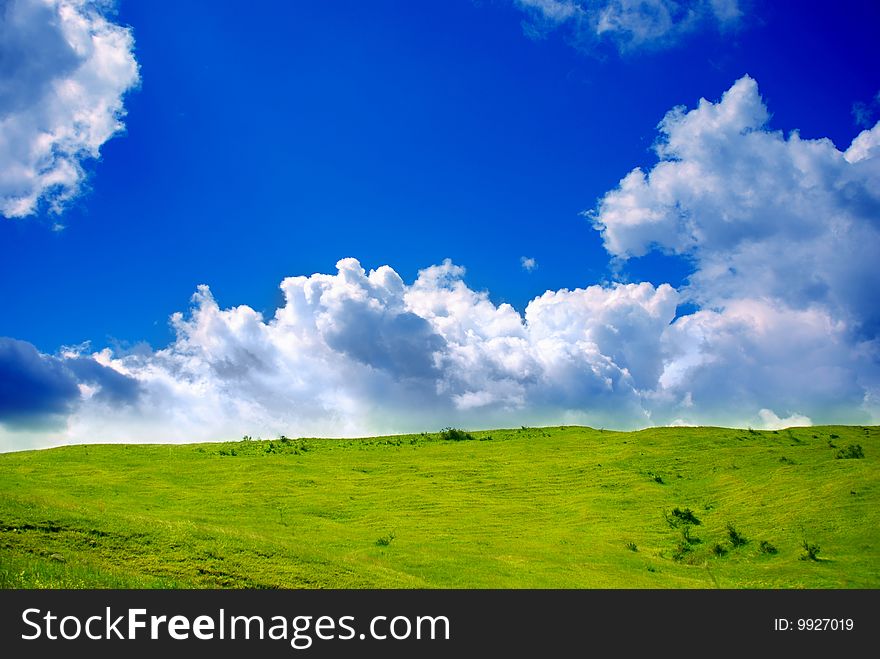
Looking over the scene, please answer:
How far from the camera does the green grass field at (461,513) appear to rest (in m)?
23.0

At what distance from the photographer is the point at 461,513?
41656 millimetres

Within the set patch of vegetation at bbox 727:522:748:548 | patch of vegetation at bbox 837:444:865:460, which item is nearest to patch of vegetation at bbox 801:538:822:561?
patch of vegetation at bbox 727:522:748:548

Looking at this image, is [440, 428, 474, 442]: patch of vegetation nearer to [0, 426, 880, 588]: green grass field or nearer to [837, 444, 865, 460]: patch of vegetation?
[0, 426, 880, 588]: green grass field

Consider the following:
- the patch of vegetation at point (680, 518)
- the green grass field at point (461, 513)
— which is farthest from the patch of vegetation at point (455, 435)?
the patch of vegetation at point (680, 518)

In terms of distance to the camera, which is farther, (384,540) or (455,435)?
(455,435)

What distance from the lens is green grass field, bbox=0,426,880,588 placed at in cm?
2297

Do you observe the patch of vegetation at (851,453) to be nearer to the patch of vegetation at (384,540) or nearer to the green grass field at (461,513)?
the green grass field at (461,513)

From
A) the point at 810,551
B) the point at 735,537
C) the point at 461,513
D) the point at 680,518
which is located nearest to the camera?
the point at 810,551

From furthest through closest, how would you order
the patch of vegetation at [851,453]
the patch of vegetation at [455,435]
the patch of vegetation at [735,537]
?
the patch of vegetation at [455,435] → the patch of vegetation at [851,453] → the patch of vegetation at [735,537]

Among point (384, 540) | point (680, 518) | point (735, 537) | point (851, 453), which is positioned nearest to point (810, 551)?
point (735, 537)

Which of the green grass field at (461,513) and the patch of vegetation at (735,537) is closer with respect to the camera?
the green grass field at (461,513)

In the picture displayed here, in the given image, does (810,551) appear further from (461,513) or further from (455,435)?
(455,435)
